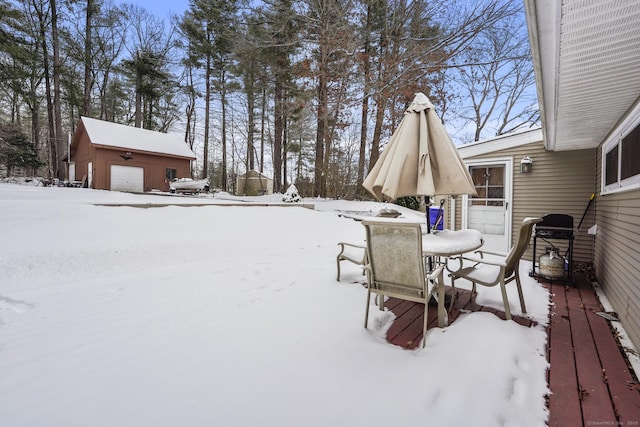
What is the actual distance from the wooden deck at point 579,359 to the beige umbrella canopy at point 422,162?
1.18m

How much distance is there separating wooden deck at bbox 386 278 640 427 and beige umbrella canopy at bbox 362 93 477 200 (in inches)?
46.3

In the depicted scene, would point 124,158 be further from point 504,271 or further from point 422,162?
point 504,271

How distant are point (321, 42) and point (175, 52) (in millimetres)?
14636

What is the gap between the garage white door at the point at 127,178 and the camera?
46.7 feet

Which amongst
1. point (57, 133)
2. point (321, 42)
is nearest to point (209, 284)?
point (321, 42)

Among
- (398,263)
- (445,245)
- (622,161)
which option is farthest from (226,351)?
(622,161)

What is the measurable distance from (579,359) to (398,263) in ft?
4.64

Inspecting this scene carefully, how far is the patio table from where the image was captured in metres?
2.49

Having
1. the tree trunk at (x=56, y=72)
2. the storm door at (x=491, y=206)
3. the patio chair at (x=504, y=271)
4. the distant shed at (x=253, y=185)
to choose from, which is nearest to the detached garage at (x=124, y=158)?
the tree trunk at (x=56, y=72)

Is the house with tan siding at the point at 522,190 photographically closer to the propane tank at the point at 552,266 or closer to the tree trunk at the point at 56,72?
the propane tank at the point at 552,266

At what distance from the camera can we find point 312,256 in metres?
5.11

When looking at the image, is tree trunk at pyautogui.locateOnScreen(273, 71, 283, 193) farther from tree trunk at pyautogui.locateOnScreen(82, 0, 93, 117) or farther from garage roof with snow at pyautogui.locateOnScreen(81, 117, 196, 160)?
tree trunk at pyautogui.locateOnScreen(82, 0, 93, 117)

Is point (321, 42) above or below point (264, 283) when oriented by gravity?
above

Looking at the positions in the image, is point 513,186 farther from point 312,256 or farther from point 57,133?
point 57,133
